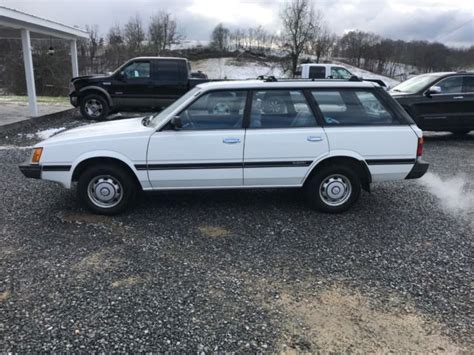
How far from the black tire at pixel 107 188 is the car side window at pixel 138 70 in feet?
28.9

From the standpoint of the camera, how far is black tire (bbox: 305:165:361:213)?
16.5ft

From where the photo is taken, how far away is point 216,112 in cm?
488

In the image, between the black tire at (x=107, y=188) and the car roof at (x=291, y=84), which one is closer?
the black tire at (x=107, y=188)

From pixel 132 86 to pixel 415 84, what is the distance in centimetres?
793

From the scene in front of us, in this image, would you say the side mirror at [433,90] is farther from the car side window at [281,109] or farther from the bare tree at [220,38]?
the bare tree at [220,38]

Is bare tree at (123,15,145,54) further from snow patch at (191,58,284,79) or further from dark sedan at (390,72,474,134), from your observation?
dark sedan at (390,72,474,134)

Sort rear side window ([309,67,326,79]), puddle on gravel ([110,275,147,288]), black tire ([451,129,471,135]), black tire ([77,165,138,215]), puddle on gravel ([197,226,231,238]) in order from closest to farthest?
puddle on gravel ([110,275,147,288]), puddle on gravel ([197,226,231,238]), black tire ([77,165,138,215]), black tire ([451,129,471,135]), rear side window ([309,67,326,79])

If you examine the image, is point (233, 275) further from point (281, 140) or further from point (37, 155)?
point (37, 155)

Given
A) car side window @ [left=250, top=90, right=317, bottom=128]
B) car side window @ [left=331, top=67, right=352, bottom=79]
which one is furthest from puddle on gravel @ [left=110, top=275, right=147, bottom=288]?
car side window @ [left=331, top=67, right=352, bottom=79]

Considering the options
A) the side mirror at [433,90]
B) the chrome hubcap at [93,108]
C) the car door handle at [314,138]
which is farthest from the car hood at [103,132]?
the chrome hubcap at [93,108]

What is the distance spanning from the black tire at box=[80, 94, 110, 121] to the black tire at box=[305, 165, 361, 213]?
9.51 m

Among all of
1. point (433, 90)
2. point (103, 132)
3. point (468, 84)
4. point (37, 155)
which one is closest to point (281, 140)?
point (103, 132)

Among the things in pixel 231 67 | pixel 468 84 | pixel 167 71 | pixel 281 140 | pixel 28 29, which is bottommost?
pixel 281 140

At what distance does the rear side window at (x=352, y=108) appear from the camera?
498 centimetres
